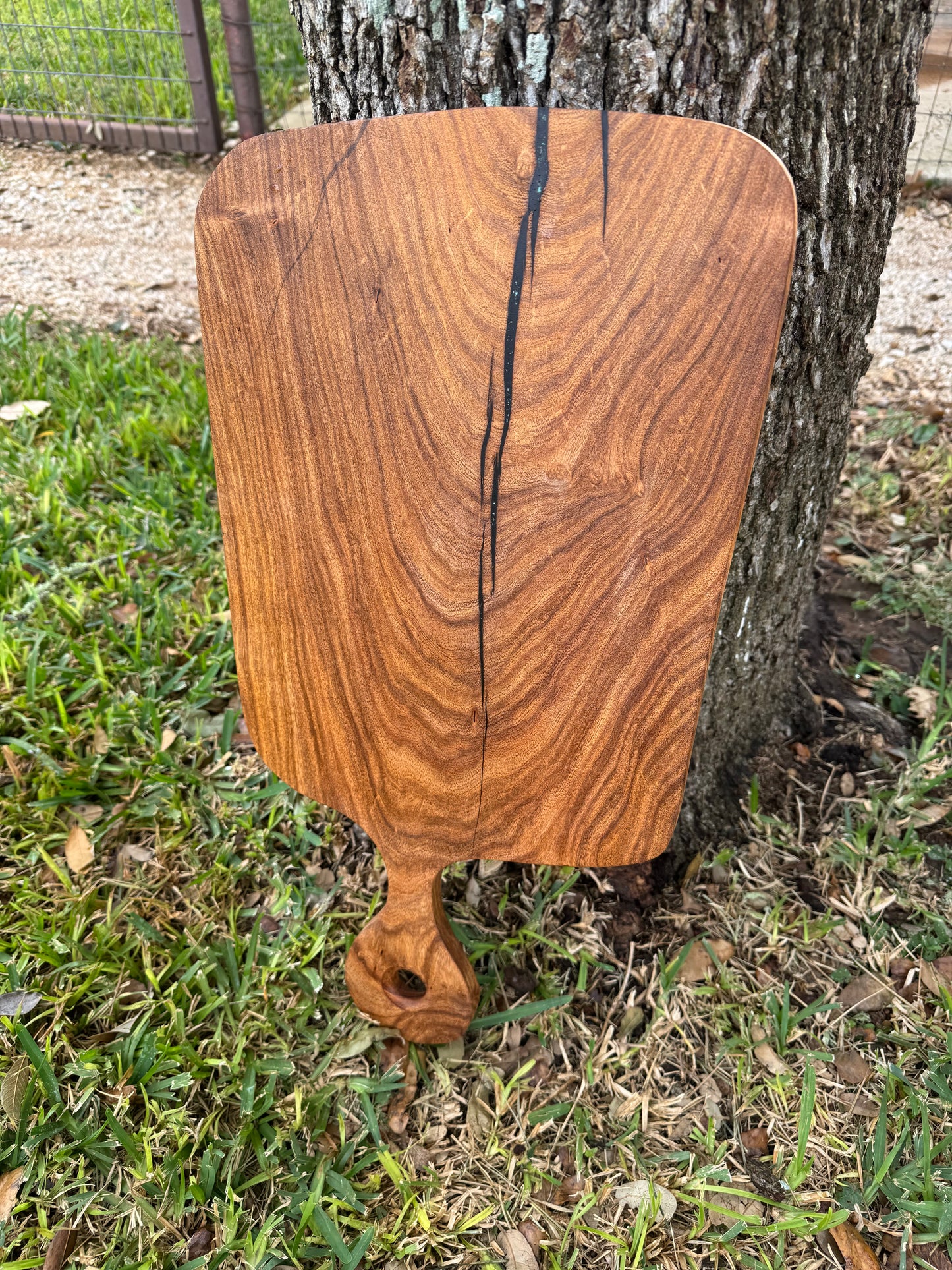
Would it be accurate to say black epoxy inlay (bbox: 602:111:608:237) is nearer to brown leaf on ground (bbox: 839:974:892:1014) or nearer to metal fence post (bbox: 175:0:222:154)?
brown leaf on ground (bbox: 839:974:892:1014)

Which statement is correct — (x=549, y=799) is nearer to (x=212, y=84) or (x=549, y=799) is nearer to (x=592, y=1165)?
(x=592, y=1165)

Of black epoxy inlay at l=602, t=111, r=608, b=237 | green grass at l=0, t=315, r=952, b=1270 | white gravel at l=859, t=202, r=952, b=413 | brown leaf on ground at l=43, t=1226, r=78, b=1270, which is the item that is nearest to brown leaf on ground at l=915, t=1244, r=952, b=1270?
green grass at l=0, t=315, r=952, b=1270

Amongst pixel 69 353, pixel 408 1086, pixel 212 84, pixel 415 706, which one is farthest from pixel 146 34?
pixel 408 1086

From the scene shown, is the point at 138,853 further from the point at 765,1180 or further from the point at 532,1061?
the point at 765,1180

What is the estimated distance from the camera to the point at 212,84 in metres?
3.72

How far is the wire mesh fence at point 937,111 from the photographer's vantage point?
3.37 meters

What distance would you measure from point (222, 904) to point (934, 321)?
331 cm

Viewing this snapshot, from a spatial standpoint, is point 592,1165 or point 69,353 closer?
point 592,1165

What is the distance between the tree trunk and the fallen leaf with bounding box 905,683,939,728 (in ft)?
2.05

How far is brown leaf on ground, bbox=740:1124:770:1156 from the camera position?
4.06ft

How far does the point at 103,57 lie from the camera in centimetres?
365

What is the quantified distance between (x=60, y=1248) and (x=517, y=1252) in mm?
623

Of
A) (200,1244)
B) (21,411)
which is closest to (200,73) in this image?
(21,411)

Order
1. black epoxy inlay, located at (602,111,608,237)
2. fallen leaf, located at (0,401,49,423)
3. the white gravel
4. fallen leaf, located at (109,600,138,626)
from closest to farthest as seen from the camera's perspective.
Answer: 1. black epoxy inlay, located at (602,111,608,237)
2. fallen leaf, located at (109,600,138,626)
3. fallen leaf, located at (0,401,49,423)
4. the white gravel
